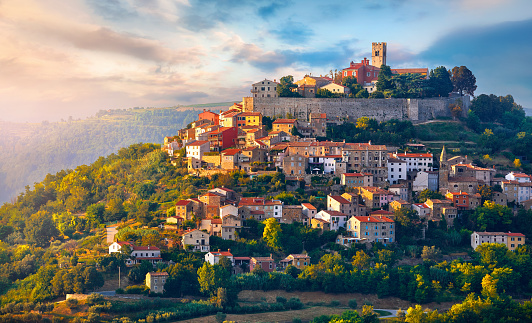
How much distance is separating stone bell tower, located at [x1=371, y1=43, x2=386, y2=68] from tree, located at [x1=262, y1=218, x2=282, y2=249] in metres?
36.0

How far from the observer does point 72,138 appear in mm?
106688

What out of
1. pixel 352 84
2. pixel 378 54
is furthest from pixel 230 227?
pixel 378 54

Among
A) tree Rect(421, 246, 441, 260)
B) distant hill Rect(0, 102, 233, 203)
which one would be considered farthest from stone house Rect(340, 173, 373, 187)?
distant hill Rect(0, 102, 233, 203)

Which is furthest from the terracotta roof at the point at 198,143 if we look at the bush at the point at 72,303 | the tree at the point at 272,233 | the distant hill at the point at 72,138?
the distant hill at the point at 72,138

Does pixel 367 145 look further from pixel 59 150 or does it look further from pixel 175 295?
pixel 59 150

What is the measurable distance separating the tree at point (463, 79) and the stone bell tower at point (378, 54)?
7.89 metres

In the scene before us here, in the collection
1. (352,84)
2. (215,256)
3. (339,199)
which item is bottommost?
(215,256)

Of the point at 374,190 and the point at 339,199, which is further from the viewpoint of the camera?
the point at 374,190

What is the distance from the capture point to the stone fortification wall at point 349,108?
59594mm

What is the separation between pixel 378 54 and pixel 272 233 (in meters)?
37.7

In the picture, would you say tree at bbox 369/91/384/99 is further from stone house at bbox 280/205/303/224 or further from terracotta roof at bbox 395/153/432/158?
stone house at bbox 280/205/303/224

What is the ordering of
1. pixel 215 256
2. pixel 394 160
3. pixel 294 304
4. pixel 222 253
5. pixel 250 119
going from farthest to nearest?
pixel 250 119 < pixel 394 160 < pixel 222 253 < pixel 215 256 < pixel 294 304

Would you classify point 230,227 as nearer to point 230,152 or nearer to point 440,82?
point 230,152

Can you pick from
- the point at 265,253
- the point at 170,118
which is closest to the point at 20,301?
the point at 265,253
